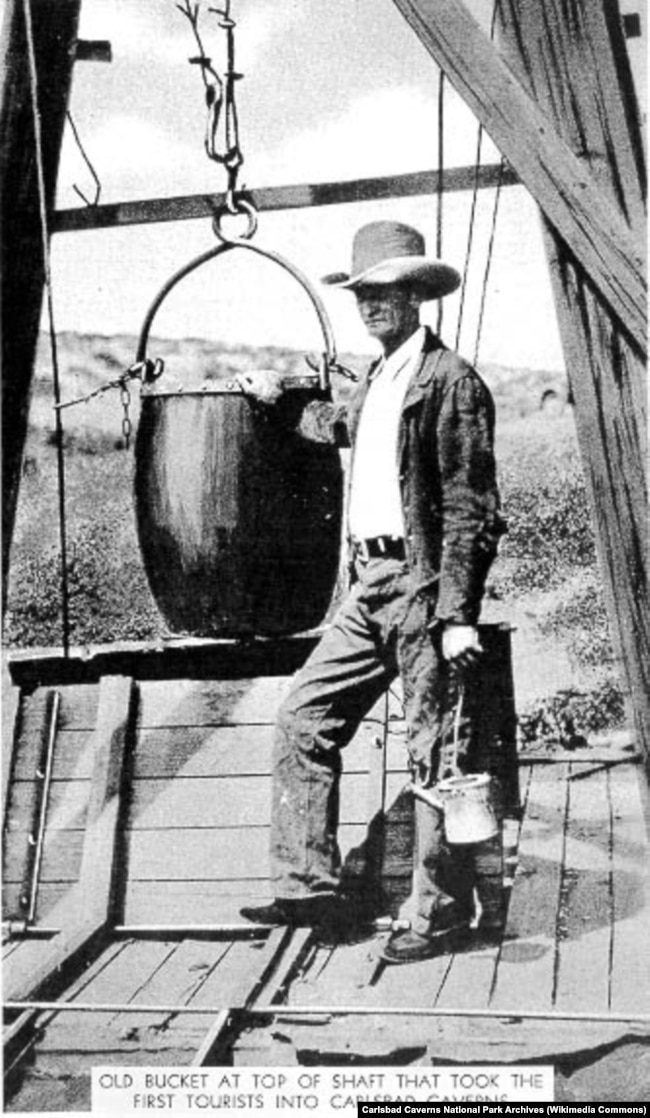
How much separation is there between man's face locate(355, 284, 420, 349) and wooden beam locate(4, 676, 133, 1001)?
1.19m

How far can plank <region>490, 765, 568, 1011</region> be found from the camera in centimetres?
244

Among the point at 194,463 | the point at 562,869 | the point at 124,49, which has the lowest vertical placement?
the point at 562,869

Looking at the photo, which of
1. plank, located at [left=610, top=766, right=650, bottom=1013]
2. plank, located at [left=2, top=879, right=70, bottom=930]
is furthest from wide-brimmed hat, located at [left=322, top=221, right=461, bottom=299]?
plank, located at [left=2, top=879, right=70, bottom=930]

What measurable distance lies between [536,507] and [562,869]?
2357 millimetres

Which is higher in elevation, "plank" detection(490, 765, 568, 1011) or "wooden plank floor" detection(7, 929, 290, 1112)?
"plank" detection(490, 765, 568, 1011)

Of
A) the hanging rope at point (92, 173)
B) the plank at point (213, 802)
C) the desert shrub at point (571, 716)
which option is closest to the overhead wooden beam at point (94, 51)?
the hanging rope at point (92, 173)

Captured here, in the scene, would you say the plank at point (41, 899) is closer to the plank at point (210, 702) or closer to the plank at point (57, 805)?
the plank at point (57, 805)

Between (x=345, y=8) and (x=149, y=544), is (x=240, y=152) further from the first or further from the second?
(x=149, y=544)

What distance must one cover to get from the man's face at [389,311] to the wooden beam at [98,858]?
47.0 inches

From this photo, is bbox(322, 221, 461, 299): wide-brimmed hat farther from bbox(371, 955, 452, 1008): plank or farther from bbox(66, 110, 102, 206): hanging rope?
bbox(371, 955, 452, 1008): plank

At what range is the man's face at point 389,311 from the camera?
9.10 feet

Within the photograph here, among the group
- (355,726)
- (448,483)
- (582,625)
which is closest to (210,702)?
(355,726)

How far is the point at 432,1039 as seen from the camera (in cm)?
228

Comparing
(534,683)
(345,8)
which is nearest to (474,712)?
(345,8)
